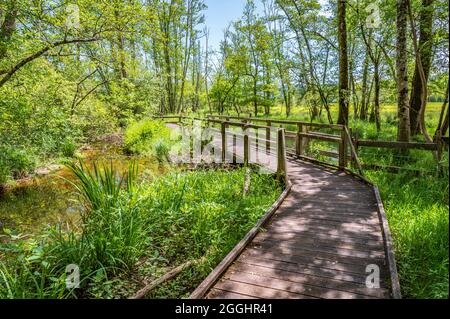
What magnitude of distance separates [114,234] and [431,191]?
5202 mm

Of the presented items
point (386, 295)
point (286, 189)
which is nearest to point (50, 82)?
point (286, 189)

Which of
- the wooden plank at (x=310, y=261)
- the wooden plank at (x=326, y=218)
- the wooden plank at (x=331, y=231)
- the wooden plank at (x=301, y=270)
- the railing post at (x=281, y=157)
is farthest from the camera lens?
the railing post at (x=281, y=157)

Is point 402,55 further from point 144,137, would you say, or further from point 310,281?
point 144,137

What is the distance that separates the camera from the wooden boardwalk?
2.88 meters

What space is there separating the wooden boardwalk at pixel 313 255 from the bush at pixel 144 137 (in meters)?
8.96

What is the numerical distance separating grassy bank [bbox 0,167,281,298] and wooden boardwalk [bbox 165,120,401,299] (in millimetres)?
446

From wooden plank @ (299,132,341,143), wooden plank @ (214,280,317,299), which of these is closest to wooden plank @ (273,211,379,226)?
wooden plank @ (214,280,317,299)

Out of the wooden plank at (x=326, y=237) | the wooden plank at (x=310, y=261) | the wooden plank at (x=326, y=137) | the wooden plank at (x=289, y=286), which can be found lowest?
the wooden plank at (x=289, y=286)

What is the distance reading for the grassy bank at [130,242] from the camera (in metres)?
3.38

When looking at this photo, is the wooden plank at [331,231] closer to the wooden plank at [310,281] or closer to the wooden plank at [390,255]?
the wooden plank at [390,255]

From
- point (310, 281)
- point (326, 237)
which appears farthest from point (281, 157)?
point (310, 281)

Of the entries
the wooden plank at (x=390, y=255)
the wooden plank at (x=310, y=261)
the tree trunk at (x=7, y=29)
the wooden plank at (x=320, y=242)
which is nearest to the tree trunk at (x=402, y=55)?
the wooden plank at (x=390, y=255)

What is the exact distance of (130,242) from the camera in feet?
13.0
